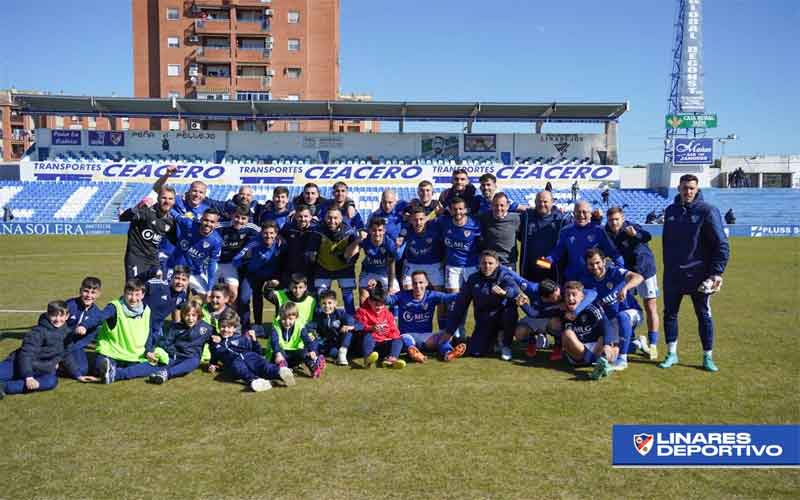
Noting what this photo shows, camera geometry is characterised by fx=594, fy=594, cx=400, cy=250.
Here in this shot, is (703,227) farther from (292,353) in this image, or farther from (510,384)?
(292,353)

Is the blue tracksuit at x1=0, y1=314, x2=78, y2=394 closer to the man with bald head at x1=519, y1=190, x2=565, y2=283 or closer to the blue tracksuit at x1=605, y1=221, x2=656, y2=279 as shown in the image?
the man with bald head at x1=519, y1=190, x2=565, y2=283

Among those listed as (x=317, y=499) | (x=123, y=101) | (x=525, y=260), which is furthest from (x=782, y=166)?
(x=317, y=499)

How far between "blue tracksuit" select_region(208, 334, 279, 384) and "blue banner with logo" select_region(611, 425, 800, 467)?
3328 mm

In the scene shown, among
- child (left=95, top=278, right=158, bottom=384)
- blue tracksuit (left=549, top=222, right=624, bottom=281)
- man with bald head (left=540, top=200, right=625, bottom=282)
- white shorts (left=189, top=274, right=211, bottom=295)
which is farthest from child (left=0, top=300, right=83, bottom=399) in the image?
blue tracksuit (left=549, top=222, right=624, bottom=281)

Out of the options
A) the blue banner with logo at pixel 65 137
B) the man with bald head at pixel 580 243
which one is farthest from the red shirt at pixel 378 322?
the blue banner with logo at pixel 65 137

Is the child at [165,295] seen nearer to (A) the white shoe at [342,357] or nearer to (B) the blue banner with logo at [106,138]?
(A) the white shoe at [342,357]

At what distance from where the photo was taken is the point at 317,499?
11.9 feet

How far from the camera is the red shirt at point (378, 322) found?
22.9 ft

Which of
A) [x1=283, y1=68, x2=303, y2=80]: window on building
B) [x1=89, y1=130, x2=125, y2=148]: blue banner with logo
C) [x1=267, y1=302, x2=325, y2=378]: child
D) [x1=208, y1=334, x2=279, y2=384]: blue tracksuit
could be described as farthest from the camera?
[x1=283, y1=68, x2=303, y2=80]: window on building

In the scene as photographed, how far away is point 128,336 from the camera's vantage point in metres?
6.36

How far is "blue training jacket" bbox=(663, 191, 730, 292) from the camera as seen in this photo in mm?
6332

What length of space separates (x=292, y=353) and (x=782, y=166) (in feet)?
225

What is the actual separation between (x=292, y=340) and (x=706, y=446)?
13.6 ft

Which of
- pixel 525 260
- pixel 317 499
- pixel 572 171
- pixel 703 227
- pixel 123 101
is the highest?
pixel 123 101
